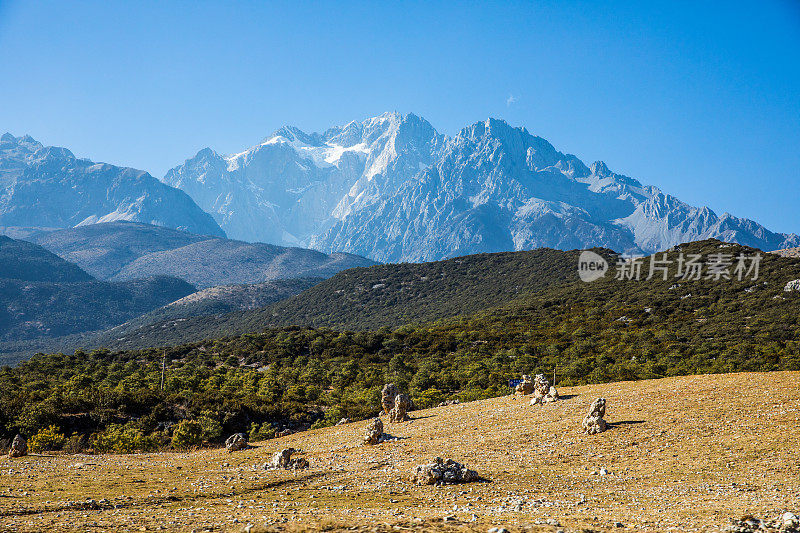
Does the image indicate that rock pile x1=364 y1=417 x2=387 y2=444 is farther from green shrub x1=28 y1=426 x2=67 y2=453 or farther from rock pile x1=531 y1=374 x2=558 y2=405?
green shrub x1=28 y1=426 x2=67 y2=453

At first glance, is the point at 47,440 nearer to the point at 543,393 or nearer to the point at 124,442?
the point at 124,442

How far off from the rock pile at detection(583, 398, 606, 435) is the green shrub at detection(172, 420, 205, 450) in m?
24.2

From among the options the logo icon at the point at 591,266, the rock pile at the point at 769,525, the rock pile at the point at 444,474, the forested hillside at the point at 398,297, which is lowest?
the rock pile at the point at 444,474

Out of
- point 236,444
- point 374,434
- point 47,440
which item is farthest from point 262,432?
point 374,434

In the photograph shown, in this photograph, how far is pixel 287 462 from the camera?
72.3 feet

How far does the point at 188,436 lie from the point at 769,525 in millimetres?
32418

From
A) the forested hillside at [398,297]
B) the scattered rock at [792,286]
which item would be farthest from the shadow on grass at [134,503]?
the forested hillside at [398,297]

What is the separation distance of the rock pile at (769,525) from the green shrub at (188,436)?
1214 inches

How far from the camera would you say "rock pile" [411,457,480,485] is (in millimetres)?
18391

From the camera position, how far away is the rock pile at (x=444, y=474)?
1839cm

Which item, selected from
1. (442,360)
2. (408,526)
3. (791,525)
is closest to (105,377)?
(442,360)

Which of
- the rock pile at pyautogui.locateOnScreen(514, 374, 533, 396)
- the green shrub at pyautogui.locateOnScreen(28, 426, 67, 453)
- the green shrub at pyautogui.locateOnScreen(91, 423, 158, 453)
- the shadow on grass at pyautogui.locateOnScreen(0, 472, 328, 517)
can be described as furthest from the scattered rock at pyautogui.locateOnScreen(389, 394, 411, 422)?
the green shrub at pyautogui.locateOnScreen(28, 426, 67, 453)

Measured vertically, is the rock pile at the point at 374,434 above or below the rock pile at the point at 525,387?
below

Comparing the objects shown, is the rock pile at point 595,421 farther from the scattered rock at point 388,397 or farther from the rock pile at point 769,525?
the scattered rock at point 388,397
